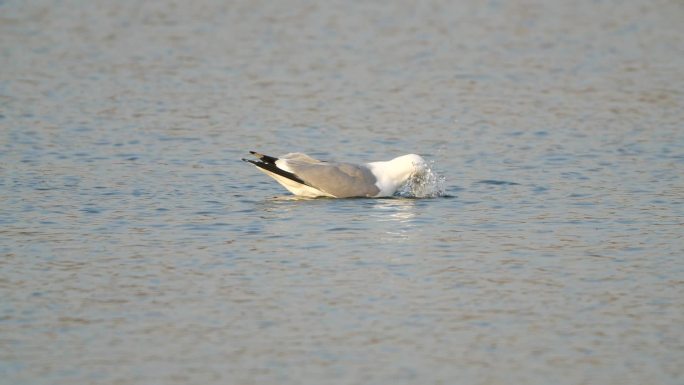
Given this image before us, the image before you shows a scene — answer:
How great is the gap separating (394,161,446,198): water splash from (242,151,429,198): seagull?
0.05 metres

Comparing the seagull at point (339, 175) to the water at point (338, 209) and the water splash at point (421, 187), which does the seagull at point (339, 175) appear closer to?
the water splash at point (421, 187)

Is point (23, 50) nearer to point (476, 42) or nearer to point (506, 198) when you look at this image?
point (476, 42)

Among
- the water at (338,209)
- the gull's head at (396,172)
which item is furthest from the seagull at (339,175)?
the water at (338,209)

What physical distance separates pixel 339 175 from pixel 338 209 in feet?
1.65

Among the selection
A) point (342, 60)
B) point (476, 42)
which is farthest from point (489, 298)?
point (476, 42)

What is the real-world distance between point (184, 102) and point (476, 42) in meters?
7.09

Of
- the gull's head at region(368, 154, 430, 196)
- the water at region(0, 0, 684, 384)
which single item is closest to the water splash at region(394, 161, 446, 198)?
the gull's head at region(368, 154, 430, 196)

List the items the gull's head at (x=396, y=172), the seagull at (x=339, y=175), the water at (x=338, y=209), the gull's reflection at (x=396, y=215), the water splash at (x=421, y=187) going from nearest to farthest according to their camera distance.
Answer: the water at (x=338, y=209) → the gull's reflection at (x=396, y=215) → the seagull at (x=339, y=175) → the gull's head at (x=396, y=172) → the water splash at (x=421, y=187)

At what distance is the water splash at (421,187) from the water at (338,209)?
0.15 metres

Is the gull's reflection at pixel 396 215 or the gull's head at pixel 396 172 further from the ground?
the gull's head at pixel 396 172

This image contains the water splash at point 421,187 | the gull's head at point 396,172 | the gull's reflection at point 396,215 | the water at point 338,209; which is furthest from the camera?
the water splash at point 421,187

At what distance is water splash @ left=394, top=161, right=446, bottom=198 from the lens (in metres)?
12.4

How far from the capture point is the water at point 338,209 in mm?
7699

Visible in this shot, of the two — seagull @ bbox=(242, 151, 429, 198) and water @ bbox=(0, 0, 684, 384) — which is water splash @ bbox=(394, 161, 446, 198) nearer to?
seagull @ bbox=(242, 151, 429, 198)
